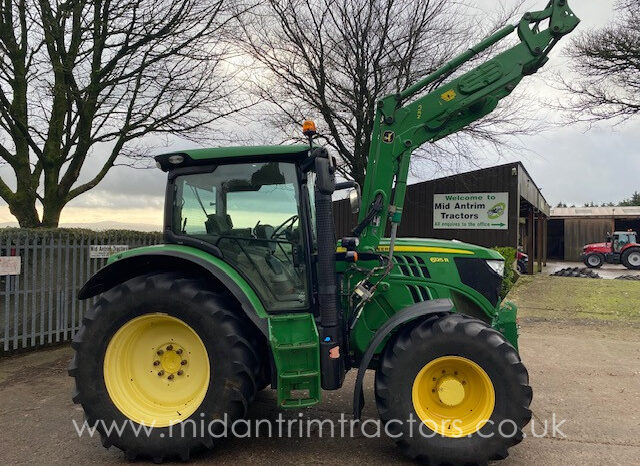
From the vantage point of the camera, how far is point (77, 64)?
7.87 m

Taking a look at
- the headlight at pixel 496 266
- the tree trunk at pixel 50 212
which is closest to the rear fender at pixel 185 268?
the headlight at pixel 496 266

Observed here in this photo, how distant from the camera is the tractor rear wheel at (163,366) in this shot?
3191 millimetres

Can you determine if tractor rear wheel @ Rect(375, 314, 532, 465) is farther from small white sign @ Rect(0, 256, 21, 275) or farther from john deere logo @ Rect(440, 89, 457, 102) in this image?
small white sign @ Rect(0, 256, 21, 275)

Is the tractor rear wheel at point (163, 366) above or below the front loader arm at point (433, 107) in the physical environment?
below

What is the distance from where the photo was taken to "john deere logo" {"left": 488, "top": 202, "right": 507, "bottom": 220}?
14.3 m

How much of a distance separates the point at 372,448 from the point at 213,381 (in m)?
1.27

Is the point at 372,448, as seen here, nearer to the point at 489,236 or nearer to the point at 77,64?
the point at 77,64

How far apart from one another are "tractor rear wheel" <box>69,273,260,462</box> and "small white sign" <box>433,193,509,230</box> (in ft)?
41.4

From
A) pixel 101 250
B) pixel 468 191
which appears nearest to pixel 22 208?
pixel 101 250

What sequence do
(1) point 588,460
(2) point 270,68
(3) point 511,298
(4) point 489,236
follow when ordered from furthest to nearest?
(4) point 489,236
(2) point 270,68
(3) point 511,298
(1) point 588,460

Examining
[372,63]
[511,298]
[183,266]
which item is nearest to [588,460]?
[183,266]

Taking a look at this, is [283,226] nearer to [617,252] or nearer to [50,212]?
[50,212]

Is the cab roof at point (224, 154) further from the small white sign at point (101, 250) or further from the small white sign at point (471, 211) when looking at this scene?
the small white sign at point (471, 211)

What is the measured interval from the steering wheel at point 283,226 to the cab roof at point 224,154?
0.47m
